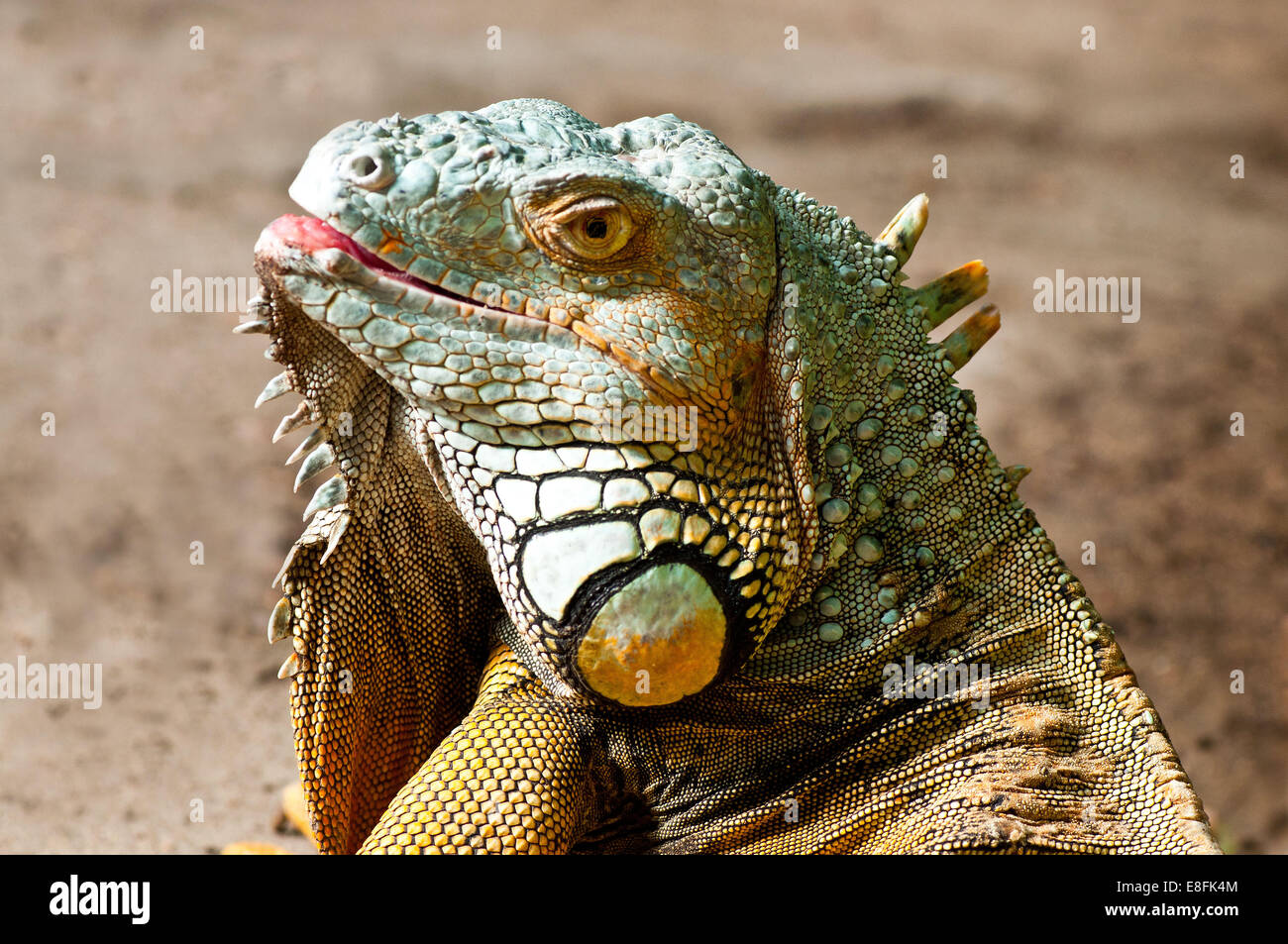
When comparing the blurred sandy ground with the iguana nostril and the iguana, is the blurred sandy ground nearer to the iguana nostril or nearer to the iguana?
the iguana

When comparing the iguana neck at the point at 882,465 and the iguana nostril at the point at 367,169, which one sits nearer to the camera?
the iguana nostril at the point at 367,169

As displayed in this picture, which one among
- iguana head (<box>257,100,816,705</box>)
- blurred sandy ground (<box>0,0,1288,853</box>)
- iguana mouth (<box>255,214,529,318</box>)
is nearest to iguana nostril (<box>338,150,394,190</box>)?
iguana head (<box>257,100,816,705</box>)

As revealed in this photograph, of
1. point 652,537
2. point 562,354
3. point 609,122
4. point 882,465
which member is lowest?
point 652,537

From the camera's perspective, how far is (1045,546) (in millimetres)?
2729

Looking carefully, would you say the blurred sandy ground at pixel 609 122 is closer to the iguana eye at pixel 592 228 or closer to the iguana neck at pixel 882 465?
the iguana neck at pixel 882 465

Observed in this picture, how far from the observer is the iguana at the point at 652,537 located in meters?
2.29

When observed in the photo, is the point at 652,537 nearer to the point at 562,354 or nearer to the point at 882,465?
the point at 562,354

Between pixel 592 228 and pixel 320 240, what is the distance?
21.1 inches

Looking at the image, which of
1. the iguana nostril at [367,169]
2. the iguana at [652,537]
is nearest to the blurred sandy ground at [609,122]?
the iguana at [652,537]

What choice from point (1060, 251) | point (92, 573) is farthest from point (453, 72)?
point (92, 573)

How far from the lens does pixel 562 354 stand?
7.59 ft

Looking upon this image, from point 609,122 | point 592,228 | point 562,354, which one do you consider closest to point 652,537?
point 562,354

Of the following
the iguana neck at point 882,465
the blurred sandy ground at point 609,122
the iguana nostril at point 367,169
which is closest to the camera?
the iguana nostril at point 367,169

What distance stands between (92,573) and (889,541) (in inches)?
201
